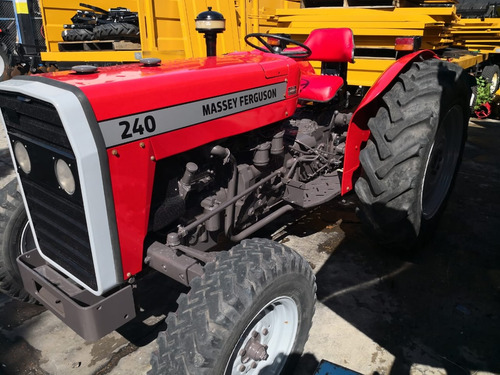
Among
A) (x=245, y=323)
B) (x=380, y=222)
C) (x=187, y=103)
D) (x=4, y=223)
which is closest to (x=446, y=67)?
(x=380, y=222)

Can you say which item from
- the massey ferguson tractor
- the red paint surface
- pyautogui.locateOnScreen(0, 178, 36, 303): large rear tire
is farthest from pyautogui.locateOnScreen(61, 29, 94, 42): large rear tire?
the red paint surface

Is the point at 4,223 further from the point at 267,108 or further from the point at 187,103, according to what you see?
the point at 267,108

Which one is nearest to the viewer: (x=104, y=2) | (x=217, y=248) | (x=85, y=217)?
(x=85, y=217)

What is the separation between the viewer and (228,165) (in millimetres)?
2336

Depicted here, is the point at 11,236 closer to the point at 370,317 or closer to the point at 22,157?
the point at 22,157

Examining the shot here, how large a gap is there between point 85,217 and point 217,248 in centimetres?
170

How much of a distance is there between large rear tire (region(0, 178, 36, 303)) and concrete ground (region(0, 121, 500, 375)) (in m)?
0.30

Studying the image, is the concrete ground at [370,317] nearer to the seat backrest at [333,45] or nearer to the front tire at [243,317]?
the front tire at [243,317]

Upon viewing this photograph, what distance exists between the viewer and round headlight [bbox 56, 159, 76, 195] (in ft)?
5.23

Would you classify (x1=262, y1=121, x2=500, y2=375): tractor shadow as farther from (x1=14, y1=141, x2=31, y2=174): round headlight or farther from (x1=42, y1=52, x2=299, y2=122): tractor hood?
(x1=14, y1=141, x2=31, y2=174): round headlight

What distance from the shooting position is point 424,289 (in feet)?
9.21

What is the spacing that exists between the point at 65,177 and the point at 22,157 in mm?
388

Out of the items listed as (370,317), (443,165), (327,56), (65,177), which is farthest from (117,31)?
(370,317)

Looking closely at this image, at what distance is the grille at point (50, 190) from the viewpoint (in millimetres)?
1577
